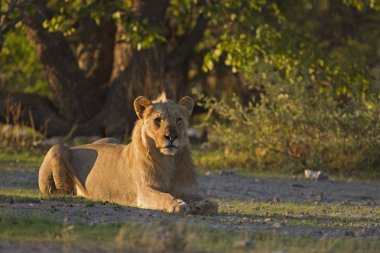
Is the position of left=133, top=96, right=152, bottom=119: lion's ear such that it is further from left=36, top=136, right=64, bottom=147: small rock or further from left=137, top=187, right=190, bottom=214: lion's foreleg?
left=36, top=136, right=64, bottom=147: small rock

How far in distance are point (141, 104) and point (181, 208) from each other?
1332 mm

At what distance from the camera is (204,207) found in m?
8.78

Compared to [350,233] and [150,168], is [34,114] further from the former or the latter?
[350,233]

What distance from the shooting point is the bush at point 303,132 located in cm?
1482

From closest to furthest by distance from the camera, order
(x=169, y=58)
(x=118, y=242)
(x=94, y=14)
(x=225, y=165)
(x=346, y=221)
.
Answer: (x=118, y=242) → (x=346, y=221) → (x=225, y=165) → (x=94, y=14) → (x=169, y=58)

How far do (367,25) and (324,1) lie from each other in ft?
4.41

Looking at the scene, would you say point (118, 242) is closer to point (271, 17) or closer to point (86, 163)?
point (86, 163)

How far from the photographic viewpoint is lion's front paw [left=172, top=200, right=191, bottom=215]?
8.53 m

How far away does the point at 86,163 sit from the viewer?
10469 mm

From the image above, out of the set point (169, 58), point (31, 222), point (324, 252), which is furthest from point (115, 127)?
point (324, 252)

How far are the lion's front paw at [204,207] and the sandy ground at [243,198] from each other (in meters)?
0.13

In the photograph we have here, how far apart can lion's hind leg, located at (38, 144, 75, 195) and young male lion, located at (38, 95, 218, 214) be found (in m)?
0.01

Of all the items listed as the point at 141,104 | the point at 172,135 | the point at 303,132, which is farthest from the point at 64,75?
the point at 172,135

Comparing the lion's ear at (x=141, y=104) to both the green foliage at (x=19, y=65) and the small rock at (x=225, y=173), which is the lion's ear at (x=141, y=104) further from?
the green foliage at (x=19, y=65)
